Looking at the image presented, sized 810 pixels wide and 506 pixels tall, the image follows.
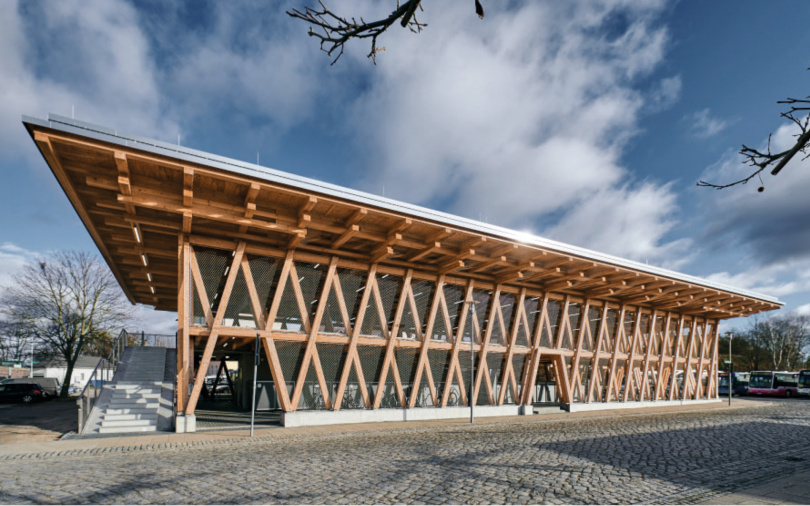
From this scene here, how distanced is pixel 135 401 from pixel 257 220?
747 centimetres

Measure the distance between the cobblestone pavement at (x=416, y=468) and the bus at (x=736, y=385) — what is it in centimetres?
3939

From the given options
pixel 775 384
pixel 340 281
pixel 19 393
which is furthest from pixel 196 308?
pixel 775 384

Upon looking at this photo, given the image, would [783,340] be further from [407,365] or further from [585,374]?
[407,365]

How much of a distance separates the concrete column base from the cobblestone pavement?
2424 millimetres

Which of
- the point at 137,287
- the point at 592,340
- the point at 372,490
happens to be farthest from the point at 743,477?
the point at 137,287

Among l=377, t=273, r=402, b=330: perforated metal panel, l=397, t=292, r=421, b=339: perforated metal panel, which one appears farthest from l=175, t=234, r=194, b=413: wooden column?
l=397, t=292, r=421, b=339: perforated metal panel

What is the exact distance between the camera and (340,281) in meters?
18.5

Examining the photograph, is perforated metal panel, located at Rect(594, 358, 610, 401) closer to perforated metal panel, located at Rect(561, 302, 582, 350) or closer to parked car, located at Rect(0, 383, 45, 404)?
perforated metal panel, located at Rect(561, 302, 582, 350)

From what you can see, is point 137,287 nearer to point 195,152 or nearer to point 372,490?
point 195,152

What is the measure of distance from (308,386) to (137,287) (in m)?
16.8

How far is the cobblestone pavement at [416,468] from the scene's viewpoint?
24.2 ft

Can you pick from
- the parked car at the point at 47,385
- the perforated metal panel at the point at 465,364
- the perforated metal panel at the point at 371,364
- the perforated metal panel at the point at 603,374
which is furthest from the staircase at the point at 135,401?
the perforated metal panel at the point at 603,374

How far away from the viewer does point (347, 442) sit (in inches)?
517

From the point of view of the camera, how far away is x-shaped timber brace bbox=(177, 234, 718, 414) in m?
16.0
